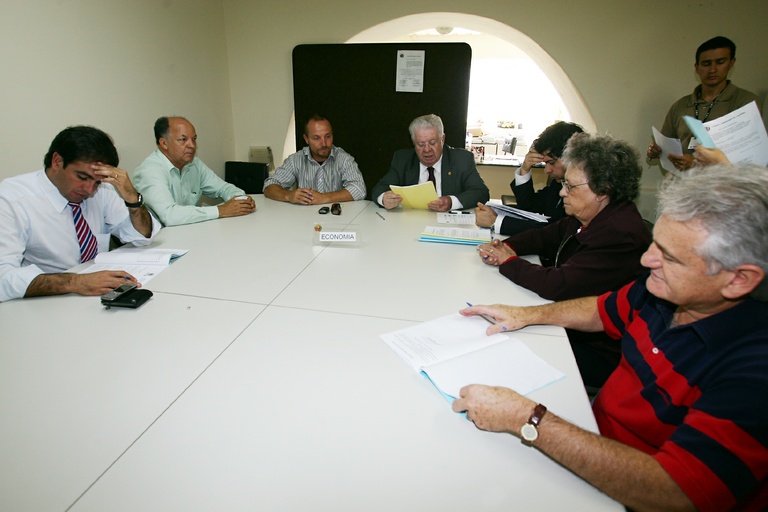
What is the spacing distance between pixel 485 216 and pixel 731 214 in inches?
60.9

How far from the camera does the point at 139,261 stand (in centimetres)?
177

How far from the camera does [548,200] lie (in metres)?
2.46

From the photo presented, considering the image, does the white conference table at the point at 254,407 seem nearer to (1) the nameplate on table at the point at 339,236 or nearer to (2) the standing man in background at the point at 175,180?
(1) the nameplate on table at the point at 339,236

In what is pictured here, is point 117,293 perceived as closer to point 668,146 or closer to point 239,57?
point 668,146

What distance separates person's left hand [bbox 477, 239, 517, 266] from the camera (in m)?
1.79

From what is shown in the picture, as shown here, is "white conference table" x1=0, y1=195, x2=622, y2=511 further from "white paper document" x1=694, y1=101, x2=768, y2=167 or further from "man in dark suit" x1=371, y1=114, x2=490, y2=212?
"man in dark suit" x1=371, y1=114, x2=490, y2=212

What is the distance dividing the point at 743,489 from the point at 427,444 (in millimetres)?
533

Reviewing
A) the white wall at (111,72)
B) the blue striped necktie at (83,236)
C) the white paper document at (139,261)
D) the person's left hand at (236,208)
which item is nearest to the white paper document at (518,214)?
the person's left hand at (236,208)

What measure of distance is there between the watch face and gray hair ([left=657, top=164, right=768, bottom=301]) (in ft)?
1.56

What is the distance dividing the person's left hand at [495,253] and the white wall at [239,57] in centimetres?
247

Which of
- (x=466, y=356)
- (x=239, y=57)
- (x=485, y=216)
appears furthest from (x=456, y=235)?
(x=239, y=57)

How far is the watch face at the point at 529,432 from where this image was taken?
2.70 ft

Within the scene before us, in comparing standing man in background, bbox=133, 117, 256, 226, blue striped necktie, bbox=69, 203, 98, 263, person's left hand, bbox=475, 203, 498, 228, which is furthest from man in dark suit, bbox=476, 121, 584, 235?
blue striped necktie, bbox=69, 203, 98, 263

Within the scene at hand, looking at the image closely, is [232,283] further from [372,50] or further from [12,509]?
[372,50]
